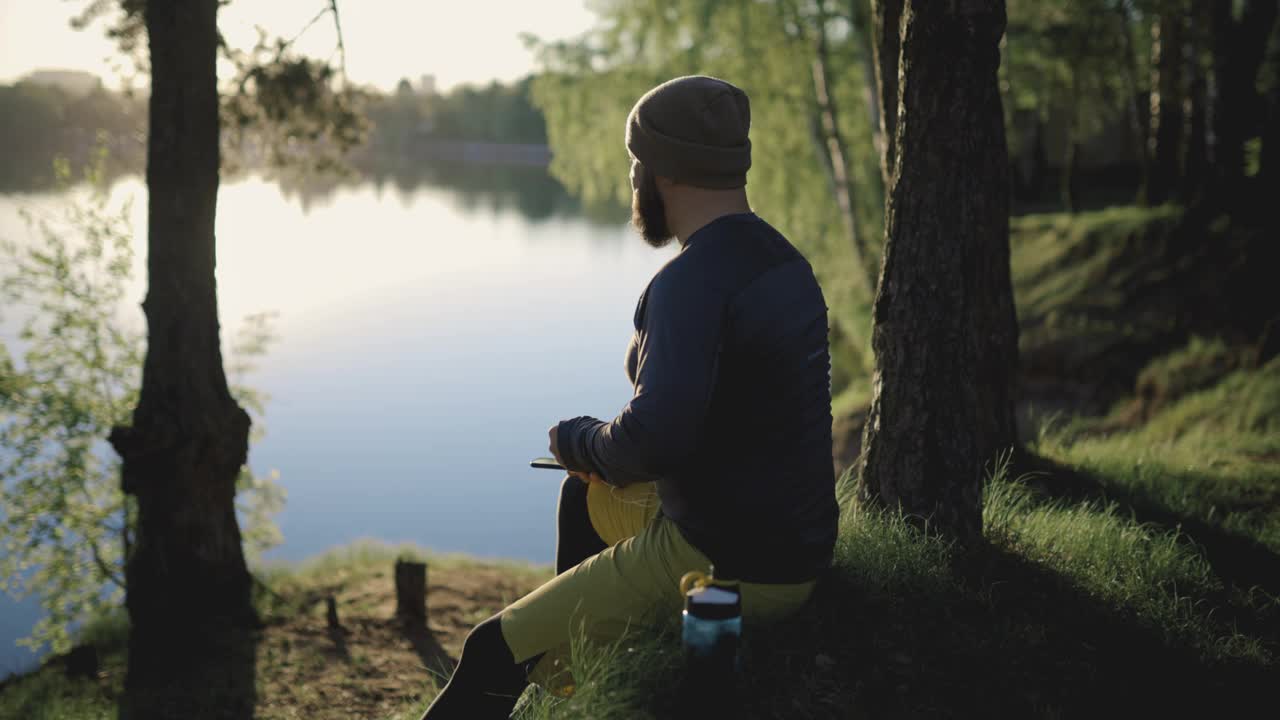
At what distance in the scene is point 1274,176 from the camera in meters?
9.33

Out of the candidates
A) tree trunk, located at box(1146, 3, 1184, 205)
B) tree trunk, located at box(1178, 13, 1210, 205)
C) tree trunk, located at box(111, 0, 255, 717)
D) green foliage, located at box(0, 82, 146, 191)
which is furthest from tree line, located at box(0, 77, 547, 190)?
tree trunk, located at box(1146, 3, 1184, 205)

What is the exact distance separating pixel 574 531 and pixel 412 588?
208 inches

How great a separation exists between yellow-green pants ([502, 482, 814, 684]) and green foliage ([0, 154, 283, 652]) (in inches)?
342

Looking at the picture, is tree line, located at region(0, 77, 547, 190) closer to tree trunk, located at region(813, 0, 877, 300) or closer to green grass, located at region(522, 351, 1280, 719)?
tree trunk, located at region(813, 0, 877, 300)

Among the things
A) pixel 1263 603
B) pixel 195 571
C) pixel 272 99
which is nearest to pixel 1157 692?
pixel 1263 603

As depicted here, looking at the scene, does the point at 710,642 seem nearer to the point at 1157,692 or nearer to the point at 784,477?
the point at 784,477

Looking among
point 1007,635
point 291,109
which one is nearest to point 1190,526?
point 1007,635

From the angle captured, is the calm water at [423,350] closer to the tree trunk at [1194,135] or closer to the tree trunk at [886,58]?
the tree trunk at [886,58]

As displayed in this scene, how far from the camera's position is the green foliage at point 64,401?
9.99m

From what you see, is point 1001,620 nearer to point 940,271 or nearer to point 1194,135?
point 940,271

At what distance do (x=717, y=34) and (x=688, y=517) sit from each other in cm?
1542

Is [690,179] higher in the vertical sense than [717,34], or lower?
lower

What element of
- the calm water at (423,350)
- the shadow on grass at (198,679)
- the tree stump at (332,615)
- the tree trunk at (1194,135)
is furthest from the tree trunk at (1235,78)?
the shadow on grass at (198,679)

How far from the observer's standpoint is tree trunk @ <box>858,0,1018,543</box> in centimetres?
372
